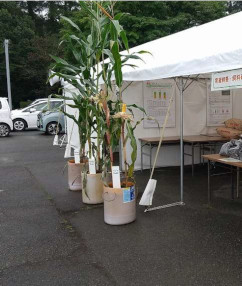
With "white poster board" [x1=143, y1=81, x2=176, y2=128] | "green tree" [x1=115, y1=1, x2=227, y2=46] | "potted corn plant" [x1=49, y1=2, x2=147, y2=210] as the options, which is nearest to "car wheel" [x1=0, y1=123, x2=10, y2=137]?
"green tree" [x1=115, y1=1, x2=227, y2=46]

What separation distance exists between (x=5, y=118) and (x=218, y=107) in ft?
31.5

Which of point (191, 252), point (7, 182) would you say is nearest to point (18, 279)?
point (191, 252)

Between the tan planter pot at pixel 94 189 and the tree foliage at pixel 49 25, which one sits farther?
the tree foliage at pixel 49 25

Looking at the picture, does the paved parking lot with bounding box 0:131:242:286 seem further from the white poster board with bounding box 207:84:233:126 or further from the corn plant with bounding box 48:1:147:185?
the white poster board with bounding box 207:84:233:126

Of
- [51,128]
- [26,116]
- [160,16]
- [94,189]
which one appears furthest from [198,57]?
[160,16]

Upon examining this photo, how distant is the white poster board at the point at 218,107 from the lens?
A: 747 centimetres

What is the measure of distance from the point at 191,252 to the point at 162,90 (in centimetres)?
429

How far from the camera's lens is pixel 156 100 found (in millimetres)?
7043

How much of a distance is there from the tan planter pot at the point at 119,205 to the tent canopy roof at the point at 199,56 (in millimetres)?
1613

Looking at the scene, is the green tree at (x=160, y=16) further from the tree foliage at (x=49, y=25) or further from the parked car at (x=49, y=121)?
the parked car at (x=49, y=121)

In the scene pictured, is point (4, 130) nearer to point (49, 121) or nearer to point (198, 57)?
point (49, 121)

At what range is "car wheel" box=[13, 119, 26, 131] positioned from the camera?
16.1m

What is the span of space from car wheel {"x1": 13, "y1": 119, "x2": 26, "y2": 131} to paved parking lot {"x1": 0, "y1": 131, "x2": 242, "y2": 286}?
34.8 ft

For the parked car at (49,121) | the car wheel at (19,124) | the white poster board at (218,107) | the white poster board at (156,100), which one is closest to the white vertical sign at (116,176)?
the white poster board at (156,100)
